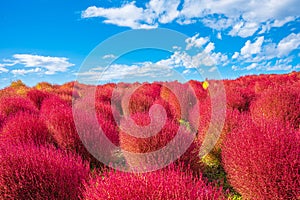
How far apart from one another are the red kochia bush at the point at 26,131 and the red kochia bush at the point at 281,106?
4042 millimetres

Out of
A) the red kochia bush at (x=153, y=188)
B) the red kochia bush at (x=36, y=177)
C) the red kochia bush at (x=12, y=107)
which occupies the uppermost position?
the red kochia bush at (x=12, y=107)

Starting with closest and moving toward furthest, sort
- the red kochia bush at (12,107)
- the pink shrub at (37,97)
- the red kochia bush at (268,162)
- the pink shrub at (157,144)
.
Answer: the red kochia bush at (268,162), the pink shrub at (157,144), the red kochia bush at (12,107), the pink shrub at (37,97)

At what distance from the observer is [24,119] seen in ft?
17.2

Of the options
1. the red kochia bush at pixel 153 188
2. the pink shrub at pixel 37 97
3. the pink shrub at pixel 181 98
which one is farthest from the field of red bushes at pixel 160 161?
the pink shrub at pixel 37 97

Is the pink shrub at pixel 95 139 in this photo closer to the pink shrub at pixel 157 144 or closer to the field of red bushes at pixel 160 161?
the field of red bushes at pixel 160 161

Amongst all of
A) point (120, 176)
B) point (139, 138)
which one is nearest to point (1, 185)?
point (120, 176)

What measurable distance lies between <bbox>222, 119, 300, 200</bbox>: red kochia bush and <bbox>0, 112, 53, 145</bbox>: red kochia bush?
3.21m

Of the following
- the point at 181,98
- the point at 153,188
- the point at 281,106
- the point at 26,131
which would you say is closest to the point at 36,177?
the point at 153,188

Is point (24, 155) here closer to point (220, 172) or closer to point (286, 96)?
point (220, 172)

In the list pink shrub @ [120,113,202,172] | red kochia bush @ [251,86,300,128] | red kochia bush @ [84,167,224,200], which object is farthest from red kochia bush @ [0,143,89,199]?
red kochia bush @ [251,86,300,128]

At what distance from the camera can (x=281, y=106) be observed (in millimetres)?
6047

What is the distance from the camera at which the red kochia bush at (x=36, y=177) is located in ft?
9.61

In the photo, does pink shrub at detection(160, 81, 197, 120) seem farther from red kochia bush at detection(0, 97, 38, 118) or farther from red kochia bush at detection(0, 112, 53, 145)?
red kochia bush at detection(0, 112, 53, 145)

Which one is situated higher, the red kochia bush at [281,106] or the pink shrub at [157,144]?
the red kochia bush at [281,106]
